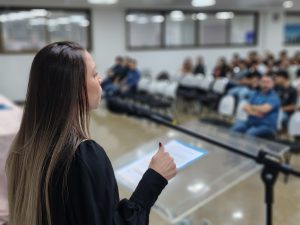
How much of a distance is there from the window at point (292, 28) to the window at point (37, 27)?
6988mm

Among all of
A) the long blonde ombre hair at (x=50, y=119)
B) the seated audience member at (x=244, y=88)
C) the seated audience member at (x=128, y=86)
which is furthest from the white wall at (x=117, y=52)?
the long blonde ombre hair at (x=50, y=119)

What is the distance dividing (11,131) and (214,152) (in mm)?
1861

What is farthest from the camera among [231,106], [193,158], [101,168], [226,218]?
[231,106]

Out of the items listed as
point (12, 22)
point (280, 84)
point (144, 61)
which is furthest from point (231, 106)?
point (12, 22)

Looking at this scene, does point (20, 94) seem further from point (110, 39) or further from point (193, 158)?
point (193, 158)

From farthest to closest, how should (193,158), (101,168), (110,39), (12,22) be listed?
(110,39) < (12,22) < (193,158) < (101,168)

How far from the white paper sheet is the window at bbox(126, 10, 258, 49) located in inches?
351

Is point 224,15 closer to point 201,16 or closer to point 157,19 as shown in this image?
point 201,16

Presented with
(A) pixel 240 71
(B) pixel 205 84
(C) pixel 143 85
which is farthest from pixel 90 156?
(A) pixel 240 71

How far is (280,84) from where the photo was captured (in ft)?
17.3

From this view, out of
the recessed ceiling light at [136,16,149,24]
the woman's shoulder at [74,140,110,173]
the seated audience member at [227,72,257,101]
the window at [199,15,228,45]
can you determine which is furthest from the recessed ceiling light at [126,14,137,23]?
the woman's shoulder at [74,140,110,173]

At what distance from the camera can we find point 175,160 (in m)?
1.29

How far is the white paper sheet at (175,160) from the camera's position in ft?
4.16

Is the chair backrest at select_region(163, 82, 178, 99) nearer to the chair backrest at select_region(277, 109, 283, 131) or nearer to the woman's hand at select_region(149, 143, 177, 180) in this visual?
the chair backrest at select_region(277, 109, 283, 131)
